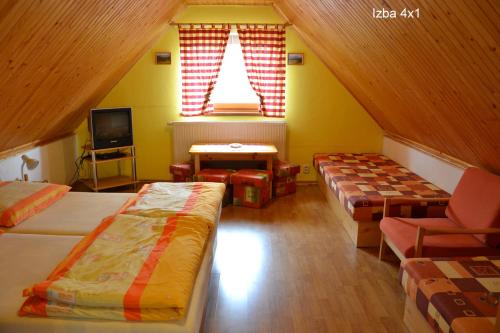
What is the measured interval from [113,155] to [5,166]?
165cm

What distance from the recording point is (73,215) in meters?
3.16

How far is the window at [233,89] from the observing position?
5824 millimetres

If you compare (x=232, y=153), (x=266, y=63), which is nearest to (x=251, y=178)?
(x=232, y=153)

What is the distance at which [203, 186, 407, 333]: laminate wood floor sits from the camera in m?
2.75

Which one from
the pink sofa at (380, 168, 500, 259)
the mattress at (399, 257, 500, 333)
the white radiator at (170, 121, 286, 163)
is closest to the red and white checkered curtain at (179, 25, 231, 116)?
the white radiator at (170, 121, 286, 163)

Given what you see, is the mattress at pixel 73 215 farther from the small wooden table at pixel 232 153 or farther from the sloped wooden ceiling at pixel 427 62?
the sloped wooden ceiling at pixel 427 62

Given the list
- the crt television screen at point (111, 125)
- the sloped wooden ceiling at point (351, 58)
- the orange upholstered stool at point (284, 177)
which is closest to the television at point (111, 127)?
the crt television screen at point (111, 125)

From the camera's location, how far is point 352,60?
13.8ft

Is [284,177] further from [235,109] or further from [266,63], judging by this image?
[266,63]

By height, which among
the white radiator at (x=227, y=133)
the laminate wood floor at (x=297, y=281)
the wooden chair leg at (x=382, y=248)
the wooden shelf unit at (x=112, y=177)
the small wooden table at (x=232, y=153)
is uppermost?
the white radiator at (x=227, y=133)

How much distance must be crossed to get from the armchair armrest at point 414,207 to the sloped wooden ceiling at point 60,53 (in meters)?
2.80

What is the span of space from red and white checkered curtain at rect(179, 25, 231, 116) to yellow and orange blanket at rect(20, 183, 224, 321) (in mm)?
3056

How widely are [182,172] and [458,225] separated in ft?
11.1

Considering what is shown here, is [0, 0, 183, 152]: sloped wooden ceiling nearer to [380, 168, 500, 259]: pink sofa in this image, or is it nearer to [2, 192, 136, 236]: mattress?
[2, 192, 136, 236]: mattress
